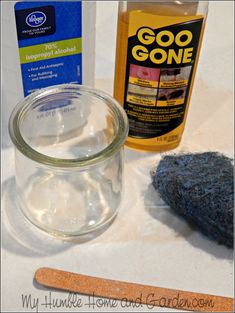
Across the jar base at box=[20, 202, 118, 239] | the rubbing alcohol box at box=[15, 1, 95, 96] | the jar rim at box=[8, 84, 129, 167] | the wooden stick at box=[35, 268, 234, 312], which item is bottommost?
the wooden stick at box=[35, 268, 234, 312]

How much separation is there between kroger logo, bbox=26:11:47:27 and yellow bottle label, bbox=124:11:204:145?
0.09m

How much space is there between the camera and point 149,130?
591 mm

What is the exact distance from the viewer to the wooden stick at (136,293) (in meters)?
0.47

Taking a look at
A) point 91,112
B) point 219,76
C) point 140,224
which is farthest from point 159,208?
point 219,76

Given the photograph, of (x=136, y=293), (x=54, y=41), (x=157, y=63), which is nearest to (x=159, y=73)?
(x=157, y=63)

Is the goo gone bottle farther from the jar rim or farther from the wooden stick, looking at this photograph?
the wooden stick

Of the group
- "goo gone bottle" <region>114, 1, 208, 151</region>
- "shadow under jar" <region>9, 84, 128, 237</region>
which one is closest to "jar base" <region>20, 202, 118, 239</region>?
"shadow under jar" <region>9, 84, 128, 237</region>

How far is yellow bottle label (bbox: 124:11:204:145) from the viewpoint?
0.51 metres

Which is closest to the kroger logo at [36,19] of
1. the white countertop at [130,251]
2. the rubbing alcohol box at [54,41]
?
the rubbing alcohol box at [54,41]

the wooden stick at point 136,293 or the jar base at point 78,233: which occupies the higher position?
the jar base at point 78,233

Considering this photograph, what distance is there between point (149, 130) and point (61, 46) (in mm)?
140

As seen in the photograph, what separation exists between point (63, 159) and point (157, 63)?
6.2 inches

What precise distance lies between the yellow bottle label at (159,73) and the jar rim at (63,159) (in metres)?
0.06

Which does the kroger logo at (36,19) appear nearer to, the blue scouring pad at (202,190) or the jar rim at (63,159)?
the jar rim at (63,159)
